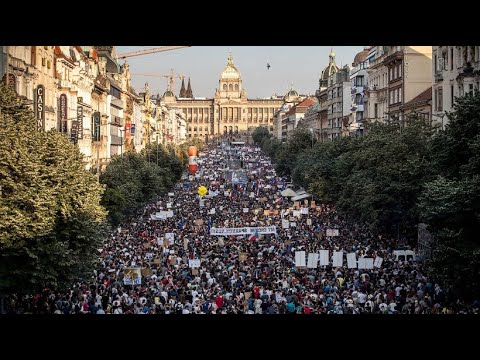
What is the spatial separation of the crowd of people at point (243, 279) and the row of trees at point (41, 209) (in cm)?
119

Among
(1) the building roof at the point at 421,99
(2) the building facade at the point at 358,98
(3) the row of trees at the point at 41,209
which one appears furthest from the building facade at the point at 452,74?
(2) the building facade at the point at 358,98

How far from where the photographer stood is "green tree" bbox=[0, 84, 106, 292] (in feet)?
82.4

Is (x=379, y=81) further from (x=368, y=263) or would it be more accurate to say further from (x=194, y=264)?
(x=194, y=264)

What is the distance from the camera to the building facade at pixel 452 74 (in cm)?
4181

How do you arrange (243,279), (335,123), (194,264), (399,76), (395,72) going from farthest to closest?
(335,123), (395,72), (399,76), (194,264), (243,279)

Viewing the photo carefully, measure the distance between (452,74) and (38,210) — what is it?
25.9 m

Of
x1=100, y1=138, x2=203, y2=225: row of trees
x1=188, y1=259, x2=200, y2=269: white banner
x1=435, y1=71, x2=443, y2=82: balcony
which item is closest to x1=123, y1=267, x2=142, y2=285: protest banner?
x1=188, y1=259, x2=200, y2=269: white banner

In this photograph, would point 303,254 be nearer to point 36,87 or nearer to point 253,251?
point 253,251

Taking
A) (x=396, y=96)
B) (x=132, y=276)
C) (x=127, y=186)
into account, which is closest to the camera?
(x=132, y=276)

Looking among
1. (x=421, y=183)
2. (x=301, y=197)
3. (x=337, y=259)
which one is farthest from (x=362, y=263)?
(x=301, y=197)

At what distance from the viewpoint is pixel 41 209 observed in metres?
26.3

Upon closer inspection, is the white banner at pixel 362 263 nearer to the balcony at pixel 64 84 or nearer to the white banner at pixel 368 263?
the white banner at pixel 368 263
